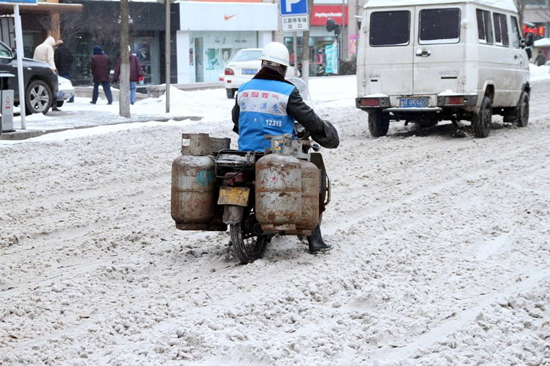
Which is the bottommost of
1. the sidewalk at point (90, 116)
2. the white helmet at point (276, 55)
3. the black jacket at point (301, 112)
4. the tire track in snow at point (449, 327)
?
the tire track in snow at point (449, 327)

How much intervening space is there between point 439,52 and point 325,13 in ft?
114

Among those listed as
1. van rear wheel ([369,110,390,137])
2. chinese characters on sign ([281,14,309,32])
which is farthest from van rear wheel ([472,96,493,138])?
chinese characters on sign ([281,14,309,32])

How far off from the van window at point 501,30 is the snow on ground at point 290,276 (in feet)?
15.7

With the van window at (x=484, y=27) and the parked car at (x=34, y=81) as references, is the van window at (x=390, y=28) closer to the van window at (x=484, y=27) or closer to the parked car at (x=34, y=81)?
the van window at (x=484, y=27)

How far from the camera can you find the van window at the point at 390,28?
1560 centimetres

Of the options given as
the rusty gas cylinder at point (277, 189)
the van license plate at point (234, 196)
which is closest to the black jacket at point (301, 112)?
the rusty gas cylinder at point (277, 189)

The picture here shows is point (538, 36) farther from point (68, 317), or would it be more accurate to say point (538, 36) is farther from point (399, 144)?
point (68, 317)

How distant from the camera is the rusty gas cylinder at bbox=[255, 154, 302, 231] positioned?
6.63 metres

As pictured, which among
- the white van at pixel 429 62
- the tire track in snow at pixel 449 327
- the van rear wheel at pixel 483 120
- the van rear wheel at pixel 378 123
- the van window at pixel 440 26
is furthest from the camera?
the van rear wheel at pixel 378 123

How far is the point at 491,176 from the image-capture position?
36.8ft

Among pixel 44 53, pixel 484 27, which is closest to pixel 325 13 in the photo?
pixel 44 53

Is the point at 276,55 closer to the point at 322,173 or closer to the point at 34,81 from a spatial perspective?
the point at 322,173

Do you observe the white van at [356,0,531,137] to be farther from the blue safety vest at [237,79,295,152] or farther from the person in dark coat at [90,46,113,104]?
the person in dark coat at [90,46,113,104]

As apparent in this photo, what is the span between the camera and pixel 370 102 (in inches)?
616
